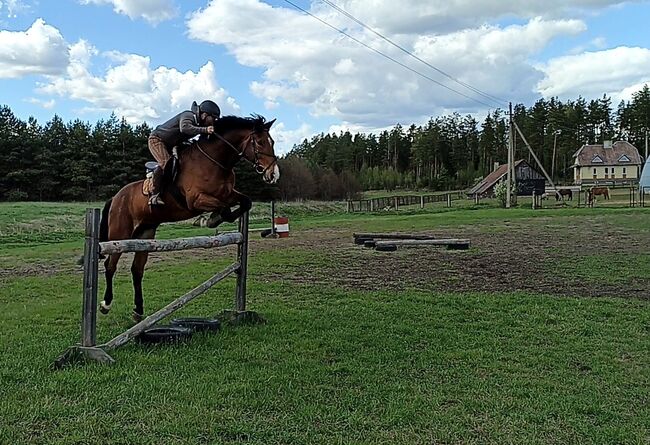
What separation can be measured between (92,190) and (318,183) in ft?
74.9

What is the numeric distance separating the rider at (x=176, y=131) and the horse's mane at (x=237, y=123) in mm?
101

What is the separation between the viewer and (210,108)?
21.9 feet

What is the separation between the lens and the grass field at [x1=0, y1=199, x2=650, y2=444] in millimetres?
3863

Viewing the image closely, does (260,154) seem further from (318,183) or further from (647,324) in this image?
(318,183)

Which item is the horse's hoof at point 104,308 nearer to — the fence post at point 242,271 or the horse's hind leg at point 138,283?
the horse's hind leg at point 138,283

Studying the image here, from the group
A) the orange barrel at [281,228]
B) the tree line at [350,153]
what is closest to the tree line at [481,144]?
the tree line at [350,153]

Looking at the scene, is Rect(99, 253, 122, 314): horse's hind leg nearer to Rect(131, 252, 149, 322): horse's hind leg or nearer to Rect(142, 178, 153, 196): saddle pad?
Rect(131, 252, 149, 322): horse's hind leg

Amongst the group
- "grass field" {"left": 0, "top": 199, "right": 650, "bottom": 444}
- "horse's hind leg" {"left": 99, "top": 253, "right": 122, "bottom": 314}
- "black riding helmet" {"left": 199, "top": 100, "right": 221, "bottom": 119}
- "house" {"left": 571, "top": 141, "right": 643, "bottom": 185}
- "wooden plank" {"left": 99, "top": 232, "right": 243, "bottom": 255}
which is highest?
"house" {"left": 571, "top": 141, "right": 643, "bottom": 185}

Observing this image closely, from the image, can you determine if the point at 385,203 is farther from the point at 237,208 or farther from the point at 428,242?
the point at 237,208

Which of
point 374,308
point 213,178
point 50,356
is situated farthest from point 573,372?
point 50,356

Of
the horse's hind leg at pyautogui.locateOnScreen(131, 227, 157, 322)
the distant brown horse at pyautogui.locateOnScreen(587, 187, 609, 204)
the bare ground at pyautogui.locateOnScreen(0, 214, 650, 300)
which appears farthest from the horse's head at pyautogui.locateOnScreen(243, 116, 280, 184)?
the distant brown horse at pyautogui.locateOnScreen(587, 187, 609, 204)

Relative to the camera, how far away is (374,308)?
26.7ft

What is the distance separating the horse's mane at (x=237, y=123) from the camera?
639 centimetres

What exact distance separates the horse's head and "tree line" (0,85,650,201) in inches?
1584
